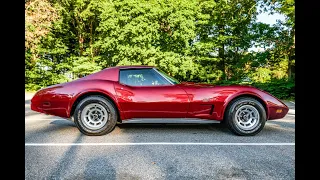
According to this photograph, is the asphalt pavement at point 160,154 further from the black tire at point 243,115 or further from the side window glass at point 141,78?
the side window glass at point 141,78

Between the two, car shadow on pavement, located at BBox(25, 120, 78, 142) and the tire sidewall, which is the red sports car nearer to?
the tire sidewall

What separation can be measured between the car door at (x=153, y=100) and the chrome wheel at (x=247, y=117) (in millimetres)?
894

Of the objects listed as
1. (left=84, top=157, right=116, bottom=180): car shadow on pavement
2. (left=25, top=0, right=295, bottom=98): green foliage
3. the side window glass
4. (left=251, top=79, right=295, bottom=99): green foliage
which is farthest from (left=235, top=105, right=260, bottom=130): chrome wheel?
(left=25, top=0, right=295, bottom=98): green foliage

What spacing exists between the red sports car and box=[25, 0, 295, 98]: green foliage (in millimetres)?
10246

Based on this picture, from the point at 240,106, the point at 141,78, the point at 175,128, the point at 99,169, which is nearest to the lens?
the point at 99,169

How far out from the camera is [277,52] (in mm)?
16328

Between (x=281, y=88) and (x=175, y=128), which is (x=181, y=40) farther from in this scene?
(x=175, y=128)

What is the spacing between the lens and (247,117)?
4.41m

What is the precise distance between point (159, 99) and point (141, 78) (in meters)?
0.53

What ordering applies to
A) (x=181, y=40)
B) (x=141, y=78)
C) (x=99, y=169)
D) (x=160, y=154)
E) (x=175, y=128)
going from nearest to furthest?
(x=99, y=169), (x=160, y=154), (x=141, y=78), (x=175, y=128), (x=181, y=40)

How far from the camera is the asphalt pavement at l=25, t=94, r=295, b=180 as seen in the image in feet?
8.81

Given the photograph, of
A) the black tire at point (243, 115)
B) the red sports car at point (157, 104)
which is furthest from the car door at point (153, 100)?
the black tire at point (243, 115)

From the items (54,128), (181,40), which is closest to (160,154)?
(54,128)
